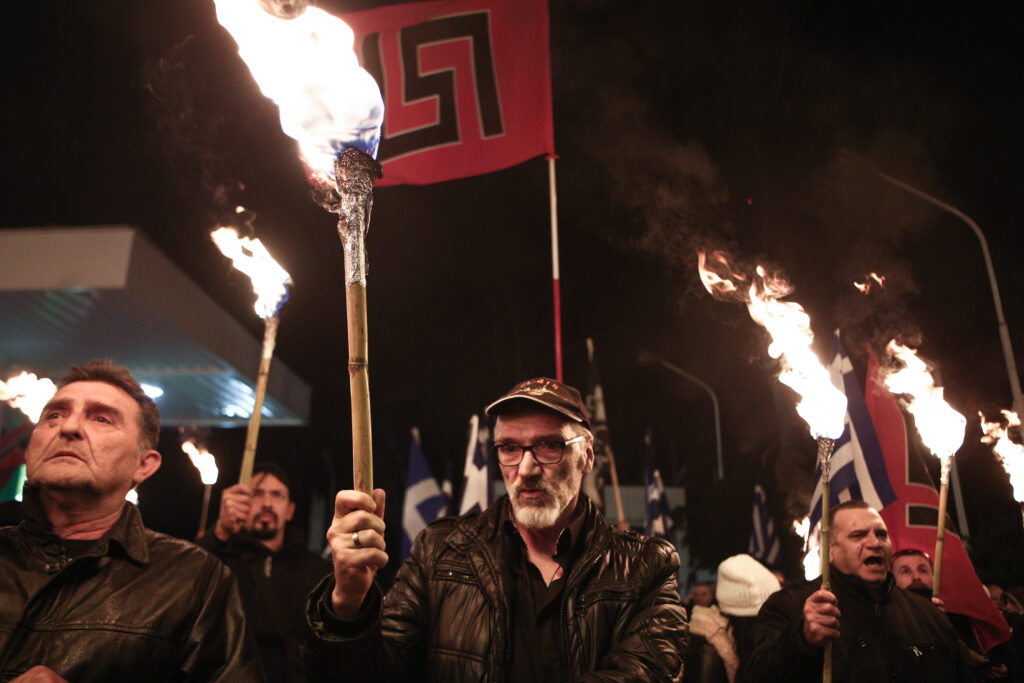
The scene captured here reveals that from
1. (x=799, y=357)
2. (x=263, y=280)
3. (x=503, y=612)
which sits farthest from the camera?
(x=263, y=280)

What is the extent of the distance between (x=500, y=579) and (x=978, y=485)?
672 centimetres

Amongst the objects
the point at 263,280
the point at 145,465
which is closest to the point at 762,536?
the point at 263,280

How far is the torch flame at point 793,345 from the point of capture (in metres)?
Answer: 3.94

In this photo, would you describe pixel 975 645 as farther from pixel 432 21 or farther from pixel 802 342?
pixel 432 21

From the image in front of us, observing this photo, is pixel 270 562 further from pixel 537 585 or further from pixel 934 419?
pixel 934 419

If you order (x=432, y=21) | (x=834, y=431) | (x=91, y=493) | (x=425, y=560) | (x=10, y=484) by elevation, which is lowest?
(x=425, y=560)

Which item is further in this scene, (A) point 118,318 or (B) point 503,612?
(A) point 118,318

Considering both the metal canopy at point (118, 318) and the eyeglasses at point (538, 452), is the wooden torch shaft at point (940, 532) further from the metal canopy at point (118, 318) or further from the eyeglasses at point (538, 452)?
the metal canopy at point (118, 318)

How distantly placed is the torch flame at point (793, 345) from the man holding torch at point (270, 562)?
3.43 metres

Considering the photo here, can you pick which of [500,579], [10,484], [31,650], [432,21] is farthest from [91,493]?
[432,21]

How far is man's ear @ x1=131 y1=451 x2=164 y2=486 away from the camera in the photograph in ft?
10.0

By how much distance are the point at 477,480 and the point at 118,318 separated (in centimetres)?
646

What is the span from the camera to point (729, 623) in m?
6.08

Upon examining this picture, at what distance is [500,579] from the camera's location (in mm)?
2836
